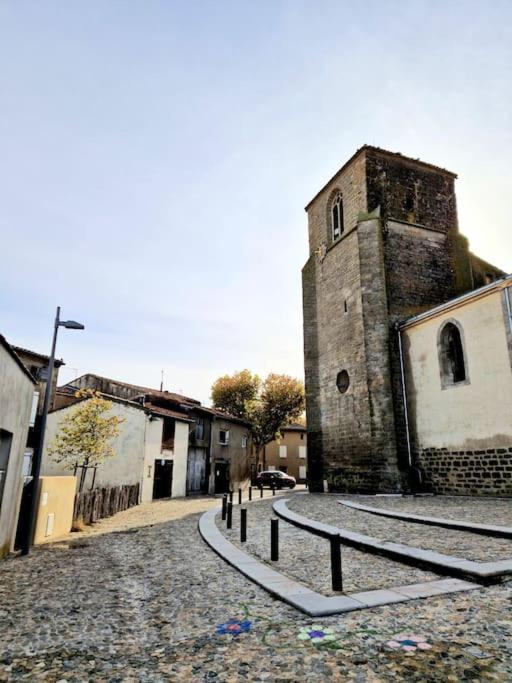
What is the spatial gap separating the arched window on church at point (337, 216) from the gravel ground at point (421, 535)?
45.9ft

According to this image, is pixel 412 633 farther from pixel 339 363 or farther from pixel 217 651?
pixel 339 363

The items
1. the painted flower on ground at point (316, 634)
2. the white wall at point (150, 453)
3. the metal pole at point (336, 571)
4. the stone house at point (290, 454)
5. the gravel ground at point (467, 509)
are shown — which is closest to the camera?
the painted flower on ground at point (316, 634)

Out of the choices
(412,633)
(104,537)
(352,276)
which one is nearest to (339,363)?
(352,276)

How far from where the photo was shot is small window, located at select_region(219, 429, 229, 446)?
104ft

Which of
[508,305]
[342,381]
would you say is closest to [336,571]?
[508,305]

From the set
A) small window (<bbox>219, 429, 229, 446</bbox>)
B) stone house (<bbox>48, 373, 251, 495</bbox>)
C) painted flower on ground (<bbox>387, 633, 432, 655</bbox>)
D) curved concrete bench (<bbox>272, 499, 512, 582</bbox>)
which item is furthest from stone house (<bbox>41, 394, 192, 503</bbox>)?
painted flower on ground (<bbox>387, 633, 432, 655</bbox>)

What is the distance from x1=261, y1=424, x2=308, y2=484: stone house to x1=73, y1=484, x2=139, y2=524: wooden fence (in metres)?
31.8

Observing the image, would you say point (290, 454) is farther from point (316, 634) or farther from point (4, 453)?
point (316, 634)

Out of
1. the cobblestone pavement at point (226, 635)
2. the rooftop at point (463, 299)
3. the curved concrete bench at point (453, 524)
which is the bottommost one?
the cobblestone pavement at point (226, 635)

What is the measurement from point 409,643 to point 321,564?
3.01 metres

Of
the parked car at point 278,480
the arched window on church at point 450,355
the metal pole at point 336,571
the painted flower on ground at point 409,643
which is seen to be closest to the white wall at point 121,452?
the parked car at point 278,480

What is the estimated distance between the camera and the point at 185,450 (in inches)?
1057

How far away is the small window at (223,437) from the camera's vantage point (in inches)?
1247

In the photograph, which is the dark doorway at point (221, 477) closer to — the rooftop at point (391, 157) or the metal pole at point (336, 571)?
the rooftop at point (391, 157)
